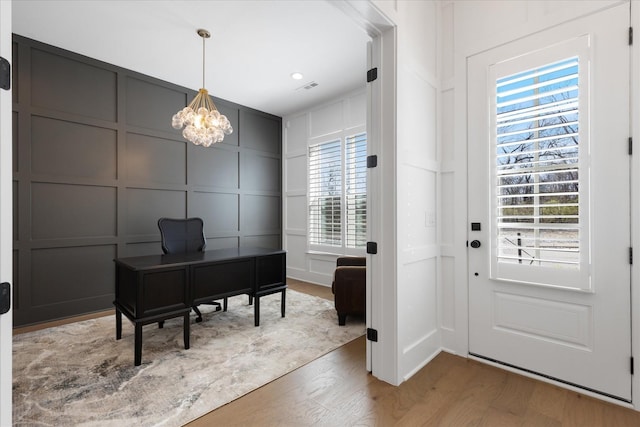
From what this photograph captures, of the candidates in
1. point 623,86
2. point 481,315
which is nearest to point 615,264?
point 481,315

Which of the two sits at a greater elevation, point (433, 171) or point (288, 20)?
point (288, 20)

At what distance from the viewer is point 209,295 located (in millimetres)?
2830

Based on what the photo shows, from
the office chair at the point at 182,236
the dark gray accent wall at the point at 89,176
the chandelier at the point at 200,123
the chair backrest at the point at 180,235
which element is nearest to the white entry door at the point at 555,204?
the chandelier at the point at 200,123

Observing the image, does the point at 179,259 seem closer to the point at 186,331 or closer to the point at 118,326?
the point at 186,331

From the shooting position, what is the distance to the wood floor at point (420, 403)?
1.79m

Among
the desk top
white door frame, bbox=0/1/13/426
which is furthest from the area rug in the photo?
white door frame, bbox=0/1/13/426

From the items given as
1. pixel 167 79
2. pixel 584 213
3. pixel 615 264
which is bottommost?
pixel 615 264

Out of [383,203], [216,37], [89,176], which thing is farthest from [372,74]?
[89,176]

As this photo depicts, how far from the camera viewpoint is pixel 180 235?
3.58m

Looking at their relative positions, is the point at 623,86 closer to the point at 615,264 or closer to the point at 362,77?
the point at 615,264

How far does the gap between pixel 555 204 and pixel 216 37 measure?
3.51 metres

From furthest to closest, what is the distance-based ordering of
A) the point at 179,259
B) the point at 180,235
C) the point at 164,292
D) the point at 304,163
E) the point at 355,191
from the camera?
the point at 304,163, the point at 355,191, the point at 180,235, the point at 179,259, the point at 164,292

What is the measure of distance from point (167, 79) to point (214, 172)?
57.4 inches

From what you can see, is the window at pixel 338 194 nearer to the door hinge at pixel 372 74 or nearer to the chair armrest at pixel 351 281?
the chair armrest at pixel 351 281
